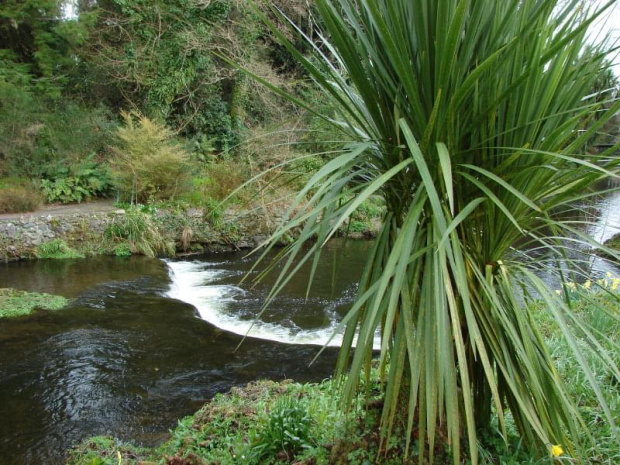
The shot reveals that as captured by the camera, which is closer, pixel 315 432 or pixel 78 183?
pixel 315 432

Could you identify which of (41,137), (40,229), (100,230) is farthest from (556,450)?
(41,137)

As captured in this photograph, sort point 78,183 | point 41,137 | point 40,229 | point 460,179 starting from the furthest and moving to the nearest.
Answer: point 41,137, point 78,183, point 40,229, point 460,179

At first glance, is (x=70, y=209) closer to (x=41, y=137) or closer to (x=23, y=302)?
(x=41, y=137)

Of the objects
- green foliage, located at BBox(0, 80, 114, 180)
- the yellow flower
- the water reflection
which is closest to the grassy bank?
the yellow flower

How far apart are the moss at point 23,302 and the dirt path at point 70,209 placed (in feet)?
10.3

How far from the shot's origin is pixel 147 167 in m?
10.3

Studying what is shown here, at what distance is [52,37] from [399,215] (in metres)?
16.8

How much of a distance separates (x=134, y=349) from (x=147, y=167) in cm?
599

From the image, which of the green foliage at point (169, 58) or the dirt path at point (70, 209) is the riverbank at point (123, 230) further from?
the green foliage at point (169, 58)

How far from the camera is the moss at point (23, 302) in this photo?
5.94m

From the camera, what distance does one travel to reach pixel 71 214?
9.59 meters

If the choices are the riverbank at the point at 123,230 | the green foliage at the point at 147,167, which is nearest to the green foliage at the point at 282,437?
the riverbank at the point at 123,230

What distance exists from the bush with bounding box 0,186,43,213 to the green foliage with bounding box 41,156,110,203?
2.24ft

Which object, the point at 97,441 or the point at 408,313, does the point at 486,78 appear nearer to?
the point at 408,313
